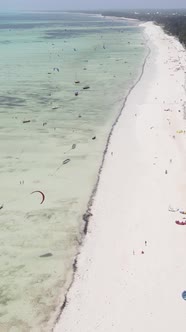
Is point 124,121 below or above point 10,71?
above

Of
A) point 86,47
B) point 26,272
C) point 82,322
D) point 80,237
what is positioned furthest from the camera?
point 86,47

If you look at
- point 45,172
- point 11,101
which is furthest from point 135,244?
point 11,101

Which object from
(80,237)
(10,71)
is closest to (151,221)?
(80,237)

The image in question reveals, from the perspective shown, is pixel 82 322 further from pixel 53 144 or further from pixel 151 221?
pixel 53 144

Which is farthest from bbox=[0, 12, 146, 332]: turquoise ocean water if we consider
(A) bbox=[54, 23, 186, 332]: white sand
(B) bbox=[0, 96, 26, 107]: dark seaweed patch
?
(A) bbox=[54, 23, 186, 332]: white sand

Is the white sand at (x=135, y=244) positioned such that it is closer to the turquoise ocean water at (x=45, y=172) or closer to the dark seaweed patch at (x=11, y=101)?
the turquoise ocean water at (x=45, y=172)

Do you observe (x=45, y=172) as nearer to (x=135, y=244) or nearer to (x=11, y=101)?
(x=135, y=244)
